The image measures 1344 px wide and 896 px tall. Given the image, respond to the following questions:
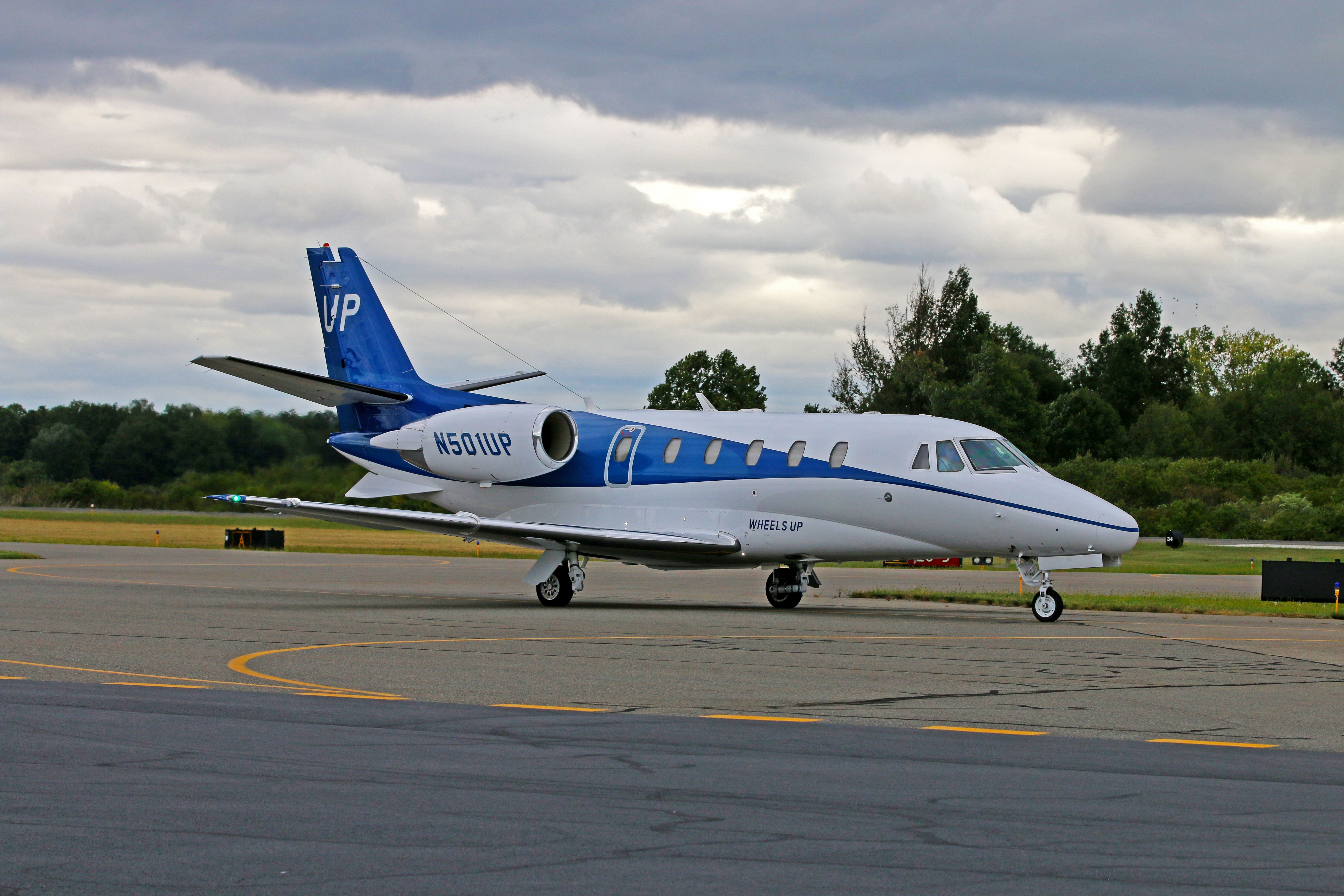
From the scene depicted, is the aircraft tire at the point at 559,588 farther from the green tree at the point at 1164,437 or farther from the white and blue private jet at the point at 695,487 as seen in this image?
the green tree at the point at 1164,437

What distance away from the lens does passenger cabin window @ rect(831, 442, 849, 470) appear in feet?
80.0

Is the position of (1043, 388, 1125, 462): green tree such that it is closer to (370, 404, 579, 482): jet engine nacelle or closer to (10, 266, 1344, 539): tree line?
(10, 266, 1344, 539): tree line

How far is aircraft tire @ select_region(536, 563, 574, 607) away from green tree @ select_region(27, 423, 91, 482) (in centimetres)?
2600

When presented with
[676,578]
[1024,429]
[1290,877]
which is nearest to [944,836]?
[1290,877]

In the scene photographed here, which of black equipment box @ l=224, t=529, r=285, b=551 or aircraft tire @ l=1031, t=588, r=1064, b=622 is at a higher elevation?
aircraft tire @ l=1031, t=588, r=1064, b=622

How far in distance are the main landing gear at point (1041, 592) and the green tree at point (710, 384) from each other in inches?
3275

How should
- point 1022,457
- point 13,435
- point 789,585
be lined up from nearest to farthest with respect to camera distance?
point 1022,457, point 789,585, point 13,435

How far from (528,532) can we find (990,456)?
8.23m

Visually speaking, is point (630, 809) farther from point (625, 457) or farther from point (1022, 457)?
point (625, 457)

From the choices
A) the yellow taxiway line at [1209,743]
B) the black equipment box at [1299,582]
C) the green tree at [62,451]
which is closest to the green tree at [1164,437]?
the black equipment box at [1299,582]

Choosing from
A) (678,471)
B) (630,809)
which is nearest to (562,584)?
(678,471)

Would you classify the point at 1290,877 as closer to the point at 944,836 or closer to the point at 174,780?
the point at 944,836

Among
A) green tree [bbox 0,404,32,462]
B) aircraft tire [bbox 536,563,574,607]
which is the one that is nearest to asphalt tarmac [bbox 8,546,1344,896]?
aircraft tire [bbox 536,563,574,607]

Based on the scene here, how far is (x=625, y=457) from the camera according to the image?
26.8m
